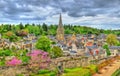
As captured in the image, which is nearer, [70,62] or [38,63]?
[38,63]

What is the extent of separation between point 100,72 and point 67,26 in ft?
472

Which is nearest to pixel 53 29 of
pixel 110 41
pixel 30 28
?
pixel 30 28

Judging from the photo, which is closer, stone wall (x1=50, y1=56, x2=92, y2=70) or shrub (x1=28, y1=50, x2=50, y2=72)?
shrub (x1=28, y1=50, x2=50, y2=72)

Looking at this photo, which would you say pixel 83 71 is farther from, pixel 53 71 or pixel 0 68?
pixel 0 68

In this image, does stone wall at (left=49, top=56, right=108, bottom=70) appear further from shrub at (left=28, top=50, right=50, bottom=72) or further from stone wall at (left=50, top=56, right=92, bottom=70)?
shrub at (left=28, top=50, right=50, bottom=72)

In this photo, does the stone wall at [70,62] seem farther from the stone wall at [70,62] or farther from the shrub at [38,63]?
the shrub at [38,63]

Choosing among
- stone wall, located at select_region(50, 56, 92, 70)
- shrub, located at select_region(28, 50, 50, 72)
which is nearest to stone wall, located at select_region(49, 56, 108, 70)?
stone wall, located at select_region(50, 56, 92, 70)

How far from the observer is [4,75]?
30.0 meters

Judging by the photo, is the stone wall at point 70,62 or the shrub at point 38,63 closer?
the shrub at point 38,63

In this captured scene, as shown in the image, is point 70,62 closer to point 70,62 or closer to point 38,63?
point 70,62

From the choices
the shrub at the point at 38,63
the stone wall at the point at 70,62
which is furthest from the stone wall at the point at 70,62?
the shrub at the point at 38,63

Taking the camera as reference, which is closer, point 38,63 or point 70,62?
point 38,63

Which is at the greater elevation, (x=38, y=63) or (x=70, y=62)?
(x=38, y=63)

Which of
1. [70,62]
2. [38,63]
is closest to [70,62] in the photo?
[70,62]
